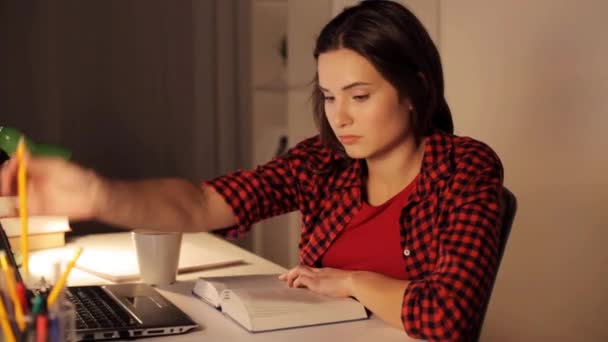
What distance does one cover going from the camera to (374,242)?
4.83 ft

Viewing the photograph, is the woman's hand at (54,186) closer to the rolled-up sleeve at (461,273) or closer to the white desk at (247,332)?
the white desk at (247,332)

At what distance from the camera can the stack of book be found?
1.69 metres

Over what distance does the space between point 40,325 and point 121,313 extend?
45 centimetres

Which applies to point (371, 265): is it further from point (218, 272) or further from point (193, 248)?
point (193, 248)

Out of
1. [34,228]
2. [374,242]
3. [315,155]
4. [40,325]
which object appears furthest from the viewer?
[34,228]

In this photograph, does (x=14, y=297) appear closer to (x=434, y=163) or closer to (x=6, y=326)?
(x=6, y=326)

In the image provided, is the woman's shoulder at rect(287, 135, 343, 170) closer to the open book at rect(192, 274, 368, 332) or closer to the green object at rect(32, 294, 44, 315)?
the open book at rect(192, 274, 368, 332)

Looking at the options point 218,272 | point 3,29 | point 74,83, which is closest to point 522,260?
point 218,272

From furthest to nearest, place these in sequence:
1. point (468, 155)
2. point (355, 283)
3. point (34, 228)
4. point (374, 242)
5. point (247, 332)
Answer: point (34, 228), point (374, 242), point (468, 155), point (355, 283), point (247, 332)

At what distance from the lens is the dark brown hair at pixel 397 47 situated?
1.39 meters

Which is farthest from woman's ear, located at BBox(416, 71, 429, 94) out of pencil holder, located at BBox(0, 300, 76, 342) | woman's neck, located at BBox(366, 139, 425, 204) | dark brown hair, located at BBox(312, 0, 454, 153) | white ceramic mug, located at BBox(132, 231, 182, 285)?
pencil holder, located at BBox(0, 300, 76, 342)

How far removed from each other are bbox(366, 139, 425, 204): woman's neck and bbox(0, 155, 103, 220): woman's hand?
570 millimetres

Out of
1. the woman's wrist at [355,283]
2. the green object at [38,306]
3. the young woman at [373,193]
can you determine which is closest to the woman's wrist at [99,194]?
the young woman at [373,193]

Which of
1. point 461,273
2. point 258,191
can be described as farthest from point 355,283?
point 258,191
